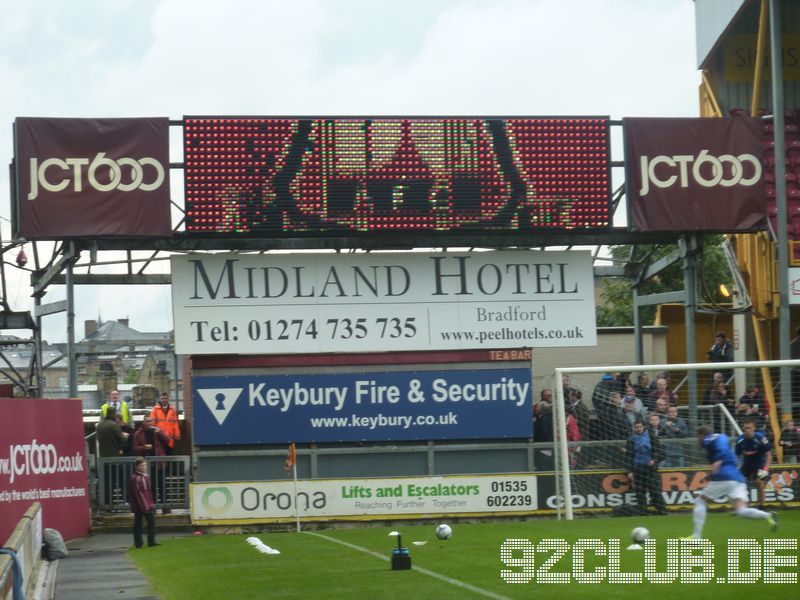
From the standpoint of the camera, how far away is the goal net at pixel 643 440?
2375 centimetres

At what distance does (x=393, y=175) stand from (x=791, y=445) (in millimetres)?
8830

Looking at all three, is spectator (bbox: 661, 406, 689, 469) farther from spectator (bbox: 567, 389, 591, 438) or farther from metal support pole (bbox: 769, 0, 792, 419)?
metal support pole (bbox: 769, 0, 792, 419)

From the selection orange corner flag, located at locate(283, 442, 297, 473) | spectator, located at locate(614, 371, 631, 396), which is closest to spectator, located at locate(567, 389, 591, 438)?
spectator, located at locate(614, 371, 631, 396)

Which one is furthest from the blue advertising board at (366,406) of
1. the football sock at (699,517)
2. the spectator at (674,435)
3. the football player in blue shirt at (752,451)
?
the football sock at (699,517)

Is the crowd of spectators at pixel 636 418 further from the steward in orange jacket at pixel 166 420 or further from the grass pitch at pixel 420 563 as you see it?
the steward in orange jacket at pixel 166 420

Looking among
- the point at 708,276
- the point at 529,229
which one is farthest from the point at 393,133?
the point at 708,276

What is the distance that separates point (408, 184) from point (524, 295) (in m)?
3.01

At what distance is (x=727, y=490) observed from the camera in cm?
1733

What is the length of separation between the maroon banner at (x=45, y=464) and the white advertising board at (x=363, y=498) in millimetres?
2087

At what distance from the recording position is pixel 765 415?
82.8 ft

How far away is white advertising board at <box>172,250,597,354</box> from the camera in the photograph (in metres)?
24.5

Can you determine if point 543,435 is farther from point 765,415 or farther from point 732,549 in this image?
point 732,549

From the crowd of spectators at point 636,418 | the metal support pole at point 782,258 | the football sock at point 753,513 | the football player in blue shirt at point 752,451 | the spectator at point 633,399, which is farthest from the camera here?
the metal support pole at point 782,258

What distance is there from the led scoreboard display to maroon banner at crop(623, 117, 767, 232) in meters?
0.63
